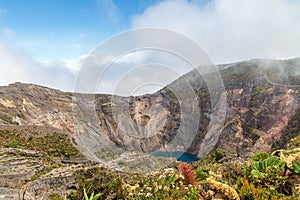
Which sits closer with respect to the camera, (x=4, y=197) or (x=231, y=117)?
(x=4, y=197)

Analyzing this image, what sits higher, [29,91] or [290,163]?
[29,91]

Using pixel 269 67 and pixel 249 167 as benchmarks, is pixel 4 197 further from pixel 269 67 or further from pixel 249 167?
pixel 269 67

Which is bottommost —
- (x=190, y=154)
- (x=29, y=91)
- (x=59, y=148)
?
(x=190, y=154)

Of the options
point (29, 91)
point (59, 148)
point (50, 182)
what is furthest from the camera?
point (29, 91)

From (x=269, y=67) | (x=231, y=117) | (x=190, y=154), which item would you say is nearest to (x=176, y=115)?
(x=190, y=154)

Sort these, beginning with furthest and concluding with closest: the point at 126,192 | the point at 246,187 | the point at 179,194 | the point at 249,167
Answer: the point at 249,167, the point at 126,192, the point at 179,194, the point at 246,187

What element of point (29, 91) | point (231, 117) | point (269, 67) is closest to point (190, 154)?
point (231, 117)

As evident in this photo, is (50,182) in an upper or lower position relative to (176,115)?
lower

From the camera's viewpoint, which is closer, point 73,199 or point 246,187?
point 246,187

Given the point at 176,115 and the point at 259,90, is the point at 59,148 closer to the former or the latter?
the point at 176,115
